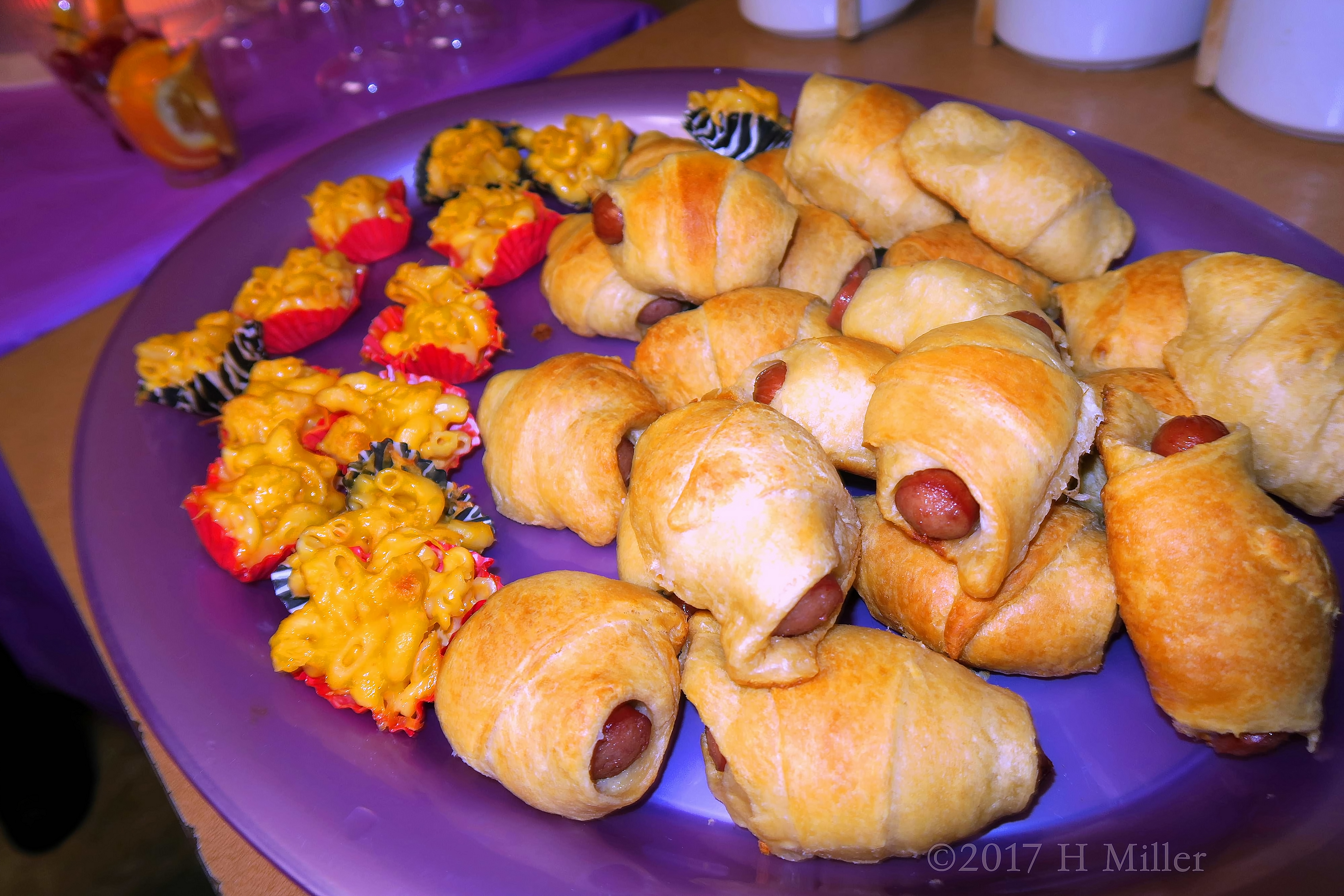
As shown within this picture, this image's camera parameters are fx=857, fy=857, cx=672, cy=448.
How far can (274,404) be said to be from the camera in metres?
1.75

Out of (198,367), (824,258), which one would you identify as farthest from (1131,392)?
(198,367)

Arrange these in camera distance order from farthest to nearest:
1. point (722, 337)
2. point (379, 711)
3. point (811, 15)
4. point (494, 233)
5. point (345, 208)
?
1. point (811, 15)
2. point (345, 208)
3. point (494, 233)
4. point (722, 337)
5. point (379, 711)

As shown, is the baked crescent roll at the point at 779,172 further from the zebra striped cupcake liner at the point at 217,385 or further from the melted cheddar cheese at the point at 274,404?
the zebra striped cupcake liner at the point at 217,385

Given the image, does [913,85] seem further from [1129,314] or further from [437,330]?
[437,330]

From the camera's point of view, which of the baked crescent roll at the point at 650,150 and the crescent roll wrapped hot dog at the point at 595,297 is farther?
the baked crescent roll at the point at 650,150

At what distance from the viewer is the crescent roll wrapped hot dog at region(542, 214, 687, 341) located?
1.88 metres

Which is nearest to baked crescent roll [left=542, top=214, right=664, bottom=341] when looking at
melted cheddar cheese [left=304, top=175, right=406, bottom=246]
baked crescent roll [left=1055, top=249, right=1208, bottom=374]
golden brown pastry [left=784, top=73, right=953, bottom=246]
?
golden brown pastry [left=784, top=73, right=953, bottom=246]

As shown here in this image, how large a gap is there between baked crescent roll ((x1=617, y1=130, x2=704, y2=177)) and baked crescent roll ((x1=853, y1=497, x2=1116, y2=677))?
1.15 meters

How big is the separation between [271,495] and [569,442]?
557mm

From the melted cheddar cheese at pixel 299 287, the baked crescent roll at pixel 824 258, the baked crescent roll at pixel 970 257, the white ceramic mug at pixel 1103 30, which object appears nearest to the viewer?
the baked crescent roll at pixel 970 257

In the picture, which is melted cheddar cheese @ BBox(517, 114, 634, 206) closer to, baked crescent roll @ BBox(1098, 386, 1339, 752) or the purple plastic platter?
the purple plastic platter

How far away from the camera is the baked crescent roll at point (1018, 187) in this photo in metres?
1.64

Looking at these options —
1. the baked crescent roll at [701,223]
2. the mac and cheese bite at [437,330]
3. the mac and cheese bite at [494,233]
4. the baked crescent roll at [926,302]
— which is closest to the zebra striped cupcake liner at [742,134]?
the mac and cheese bite at [494,233]

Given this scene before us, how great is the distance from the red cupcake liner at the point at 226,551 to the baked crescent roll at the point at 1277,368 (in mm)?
1600
